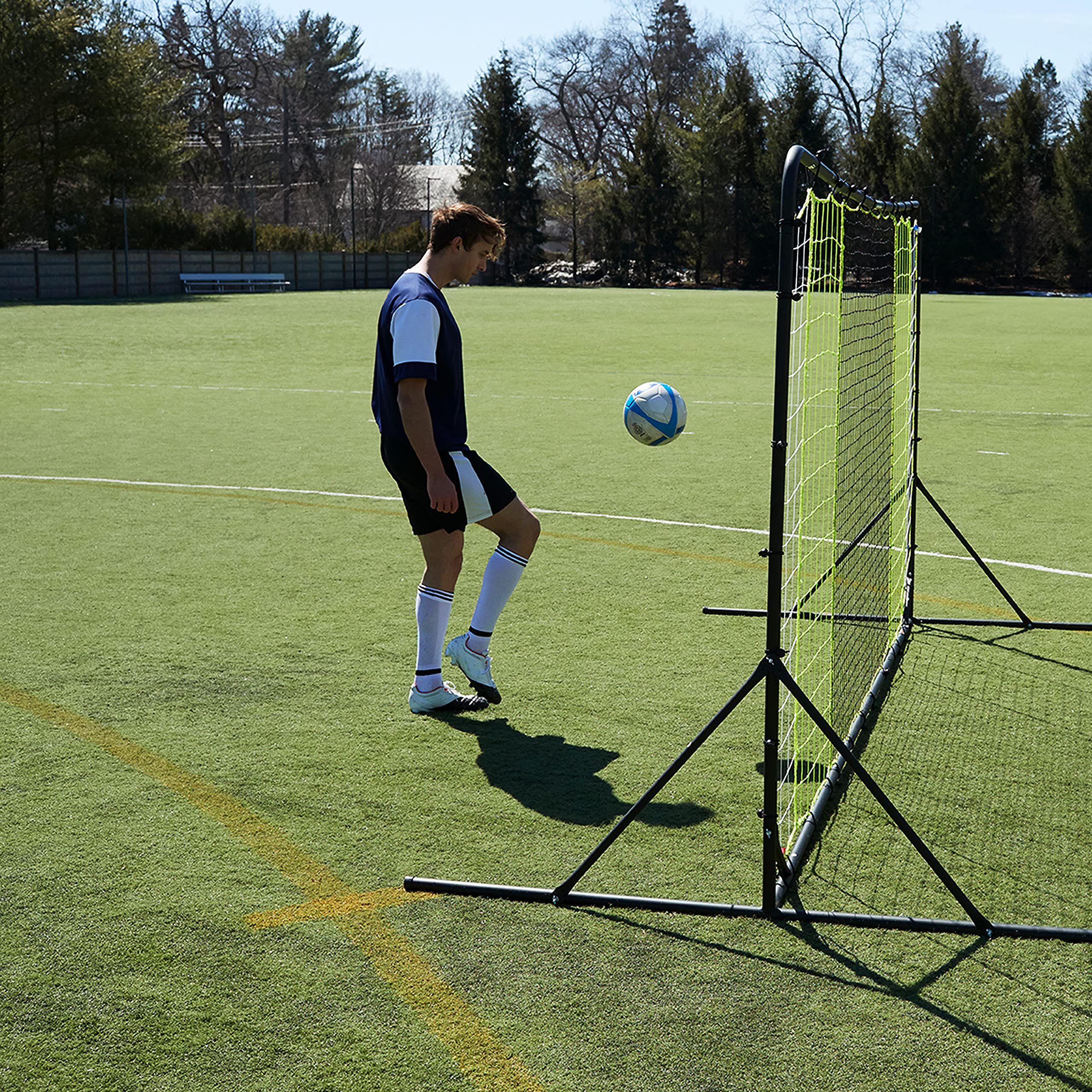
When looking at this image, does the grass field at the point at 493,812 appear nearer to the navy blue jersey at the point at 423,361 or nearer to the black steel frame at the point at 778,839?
the black steel frame at the point at 778,839

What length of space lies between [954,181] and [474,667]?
2375 inches

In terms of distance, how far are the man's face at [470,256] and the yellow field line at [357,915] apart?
2248 mm

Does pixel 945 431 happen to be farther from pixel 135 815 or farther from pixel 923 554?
pixel 135 815

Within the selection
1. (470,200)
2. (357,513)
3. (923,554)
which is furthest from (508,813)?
(470,200)

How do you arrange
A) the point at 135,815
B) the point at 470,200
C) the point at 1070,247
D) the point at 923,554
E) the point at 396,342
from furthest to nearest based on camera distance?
the point at 470,200 < the point at 1070,247 < the point at 923,554 < the point at 396,342 < the point at 135,815

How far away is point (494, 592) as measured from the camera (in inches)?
220

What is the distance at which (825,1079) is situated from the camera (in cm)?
291

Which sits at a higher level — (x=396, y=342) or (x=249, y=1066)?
(x=396, y=342)

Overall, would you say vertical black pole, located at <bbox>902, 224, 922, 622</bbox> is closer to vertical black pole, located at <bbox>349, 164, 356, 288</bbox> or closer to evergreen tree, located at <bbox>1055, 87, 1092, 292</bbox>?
vertical black pole, located at <bbox>349, 164, 356, 288</bbox>

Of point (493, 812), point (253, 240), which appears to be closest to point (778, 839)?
point (493, 812)

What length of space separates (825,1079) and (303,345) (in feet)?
82.4

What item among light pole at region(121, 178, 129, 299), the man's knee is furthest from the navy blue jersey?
light pole at region(121, 178, 129, 299)

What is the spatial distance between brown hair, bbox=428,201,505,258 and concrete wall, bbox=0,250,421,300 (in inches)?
1714

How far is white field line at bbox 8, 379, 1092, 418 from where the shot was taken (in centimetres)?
1625
